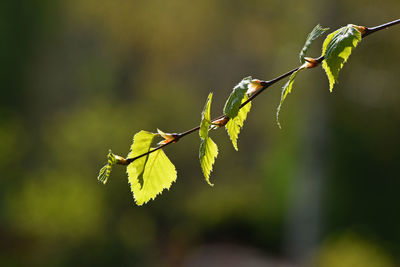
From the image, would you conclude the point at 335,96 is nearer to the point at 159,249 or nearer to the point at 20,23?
the point at 159,249

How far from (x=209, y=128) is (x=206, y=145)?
0.11 feet

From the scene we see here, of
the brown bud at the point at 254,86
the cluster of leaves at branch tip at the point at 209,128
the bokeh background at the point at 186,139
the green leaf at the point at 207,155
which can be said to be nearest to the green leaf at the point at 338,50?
the cluster of leaves at branch tip at the point at 209,128

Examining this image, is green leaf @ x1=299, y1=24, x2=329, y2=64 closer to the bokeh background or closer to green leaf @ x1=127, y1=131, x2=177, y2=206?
green leaf @ x1=127, y1=131, x2=177, y2=206

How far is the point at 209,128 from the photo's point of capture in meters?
0.87

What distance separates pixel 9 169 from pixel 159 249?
3.37m

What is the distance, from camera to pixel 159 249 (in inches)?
418

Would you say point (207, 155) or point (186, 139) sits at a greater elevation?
point (207, 155)

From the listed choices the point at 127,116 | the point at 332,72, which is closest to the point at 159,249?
the point at 127,116

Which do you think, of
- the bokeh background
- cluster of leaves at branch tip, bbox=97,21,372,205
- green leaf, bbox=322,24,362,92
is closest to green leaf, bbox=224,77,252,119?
cluster of leaves at branch tip, bbox=97,21,372,205

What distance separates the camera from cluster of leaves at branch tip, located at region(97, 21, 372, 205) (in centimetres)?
83

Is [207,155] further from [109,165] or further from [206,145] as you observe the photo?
[109,165]

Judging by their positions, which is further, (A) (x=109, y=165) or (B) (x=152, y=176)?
(B) (x=152, y=176)

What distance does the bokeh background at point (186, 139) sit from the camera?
7434 millimetres

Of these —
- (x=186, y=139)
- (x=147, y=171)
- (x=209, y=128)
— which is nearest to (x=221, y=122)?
(x=209, y=128)
